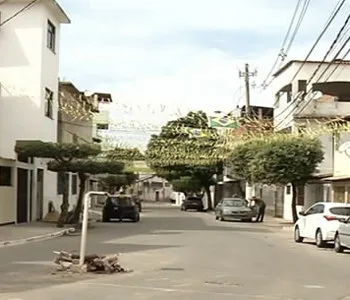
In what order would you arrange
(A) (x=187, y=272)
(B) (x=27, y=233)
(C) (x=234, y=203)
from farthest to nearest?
(C) (x=234, y=203) < (B) (x=27, y=233) < (A) (x=187, y=272)

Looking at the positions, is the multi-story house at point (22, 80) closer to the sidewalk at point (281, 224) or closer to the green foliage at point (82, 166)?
the green foliage at point (82, 166)

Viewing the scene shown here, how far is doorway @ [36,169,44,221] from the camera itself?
42.1 m

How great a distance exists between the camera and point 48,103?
4150 cm

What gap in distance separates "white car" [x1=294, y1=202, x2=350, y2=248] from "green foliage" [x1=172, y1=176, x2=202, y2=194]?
47.1 m

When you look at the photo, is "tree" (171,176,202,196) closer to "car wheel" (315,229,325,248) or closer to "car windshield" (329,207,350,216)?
"car windshield" (329,207,350,216)

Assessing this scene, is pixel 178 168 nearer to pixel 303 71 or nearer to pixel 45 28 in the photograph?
pixel 303 71

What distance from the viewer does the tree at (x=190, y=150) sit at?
217 ft

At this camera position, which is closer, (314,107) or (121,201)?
(121,201)

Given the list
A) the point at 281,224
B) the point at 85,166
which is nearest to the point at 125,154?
the point at 281,224

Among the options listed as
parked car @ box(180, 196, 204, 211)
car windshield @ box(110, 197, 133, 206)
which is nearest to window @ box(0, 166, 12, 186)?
car windshield @ box(110, 197, 133, 206)

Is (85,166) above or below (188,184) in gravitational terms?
above

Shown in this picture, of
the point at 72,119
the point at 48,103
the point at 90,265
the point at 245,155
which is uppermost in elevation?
the point at 72,119

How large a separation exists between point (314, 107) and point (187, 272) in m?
35.3

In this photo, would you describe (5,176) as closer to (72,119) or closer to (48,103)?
(48,103)
